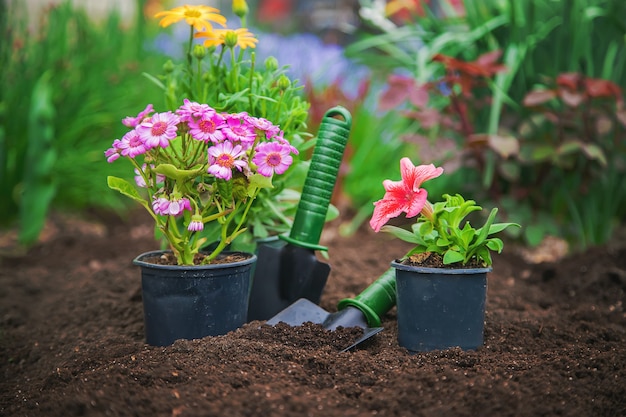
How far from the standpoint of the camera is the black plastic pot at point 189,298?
149cm

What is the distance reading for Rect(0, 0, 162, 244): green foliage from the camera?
8.95ft

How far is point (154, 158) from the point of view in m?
1.50

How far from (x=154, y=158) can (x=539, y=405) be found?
3.01ft

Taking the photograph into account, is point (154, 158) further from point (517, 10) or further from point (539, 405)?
point (517, 10)

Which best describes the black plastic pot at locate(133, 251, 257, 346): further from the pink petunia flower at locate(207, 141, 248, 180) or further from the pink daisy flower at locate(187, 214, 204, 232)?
the pink petunia flower at locate(207, 141, 248, 180)

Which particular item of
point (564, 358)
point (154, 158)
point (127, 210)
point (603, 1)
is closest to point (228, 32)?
point (154, 158)

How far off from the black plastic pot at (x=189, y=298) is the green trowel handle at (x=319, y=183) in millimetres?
213

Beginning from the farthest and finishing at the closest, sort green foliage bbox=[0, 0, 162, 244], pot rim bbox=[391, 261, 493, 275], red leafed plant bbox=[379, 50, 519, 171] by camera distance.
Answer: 1. green foliage bbox=[0, 0, 162, 244]
2. red leafed plant bbox=[379, 50, 519, 171]
3. pot rim bbox=[391, 261, 493, 275]

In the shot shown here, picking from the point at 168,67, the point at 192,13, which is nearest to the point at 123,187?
the point at 168,67

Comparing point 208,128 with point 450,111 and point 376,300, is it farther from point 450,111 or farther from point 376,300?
point 450,111

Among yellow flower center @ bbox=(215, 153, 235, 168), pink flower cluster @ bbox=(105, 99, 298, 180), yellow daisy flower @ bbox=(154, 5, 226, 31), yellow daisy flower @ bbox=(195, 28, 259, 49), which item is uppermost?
yellow daisy flower @ bbox=(154, 5, 226, 31)

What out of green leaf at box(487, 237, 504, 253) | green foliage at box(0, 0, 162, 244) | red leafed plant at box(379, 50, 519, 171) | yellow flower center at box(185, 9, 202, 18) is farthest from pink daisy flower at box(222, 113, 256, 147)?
green foliage at box(0, 0, 162, 244)

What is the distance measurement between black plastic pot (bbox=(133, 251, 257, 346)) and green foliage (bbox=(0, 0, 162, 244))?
1.37 metres

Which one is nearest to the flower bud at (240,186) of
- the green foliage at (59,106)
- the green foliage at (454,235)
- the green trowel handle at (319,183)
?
the green trowel handle at (319,183)
